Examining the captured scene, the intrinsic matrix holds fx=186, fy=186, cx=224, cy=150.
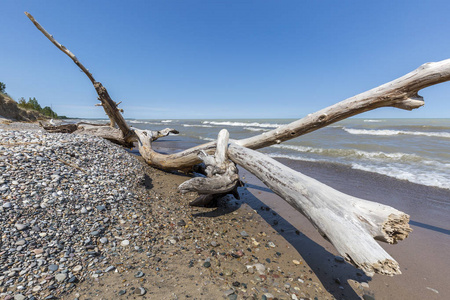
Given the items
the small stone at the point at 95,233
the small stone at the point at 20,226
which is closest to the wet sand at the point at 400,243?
the small stone at the point at 95,233

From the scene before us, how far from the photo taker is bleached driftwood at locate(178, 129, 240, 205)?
3059mm

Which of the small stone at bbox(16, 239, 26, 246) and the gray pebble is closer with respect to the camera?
the gray pebble

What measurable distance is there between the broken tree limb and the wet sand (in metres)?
0.90

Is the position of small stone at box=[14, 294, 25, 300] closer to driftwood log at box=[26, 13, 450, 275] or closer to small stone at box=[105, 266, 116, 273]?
small stone at box=[105, 266, 116, 273]

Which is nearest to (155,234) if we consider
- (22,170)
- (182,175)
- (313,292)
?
(313,292)

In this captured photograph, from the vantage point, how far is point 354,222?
170 centimetres

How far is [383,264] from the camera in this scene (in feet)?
4.65

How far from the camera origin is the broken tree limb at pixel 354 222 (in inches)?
57.8

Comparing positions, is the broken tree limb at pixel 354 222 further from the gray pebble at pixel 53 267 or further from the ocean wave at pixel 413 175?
the ocean wave at pixel 413 175

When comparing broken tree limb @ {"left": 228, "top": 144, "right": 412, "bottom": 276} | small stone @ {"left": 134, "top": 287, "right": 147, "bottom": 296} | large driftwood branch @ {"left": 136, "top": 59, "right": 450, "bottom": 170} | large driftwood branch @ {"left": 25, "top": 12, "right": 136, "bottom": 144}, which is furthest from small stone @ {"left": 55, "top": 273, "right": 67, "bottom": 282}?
large driftwood branch @ {"left": 25, "top": 12, "right": 136, "bottom": 144}

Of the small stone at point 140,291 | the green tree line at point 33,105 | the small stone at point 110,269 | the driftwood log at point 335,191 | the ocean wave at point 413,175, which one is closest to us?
the driftwood log at point 335,191

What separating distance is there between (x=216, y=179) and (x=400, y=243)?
3.09 meters

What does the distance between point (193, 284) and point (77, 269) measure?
1.21m

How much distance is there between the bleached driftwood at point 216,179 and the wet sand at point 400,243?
104 cm
